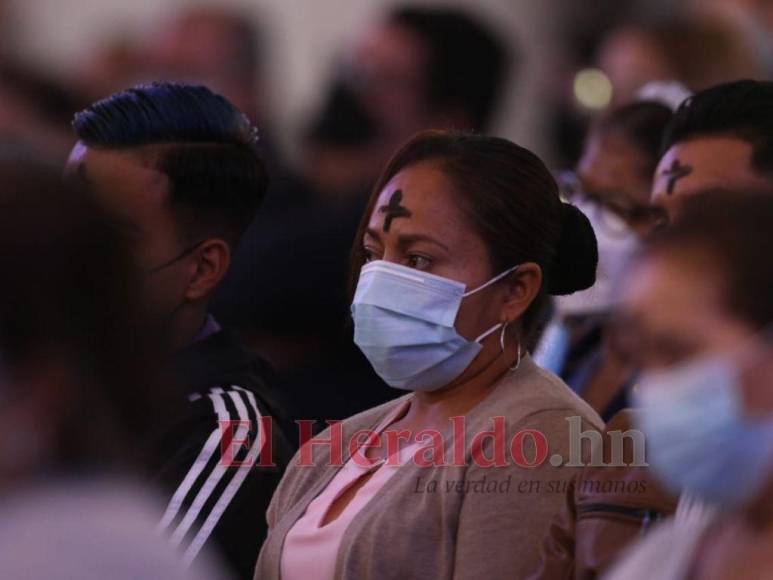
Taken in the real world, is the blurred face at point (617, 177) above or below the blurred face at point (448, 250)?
above

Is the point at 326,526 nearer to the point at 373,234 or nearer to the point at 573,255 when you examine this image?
the point at 373,234

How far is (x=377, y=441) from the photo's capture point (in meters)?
3.68

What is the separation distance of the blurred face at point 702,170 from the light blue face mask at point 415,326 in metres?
0.46

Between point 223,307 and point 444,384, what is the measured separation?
1.65m

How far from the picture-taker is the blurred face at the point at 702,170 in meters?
3.68

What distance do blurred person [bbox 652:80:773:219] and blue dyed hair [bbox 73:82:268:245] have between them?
0.96 meters

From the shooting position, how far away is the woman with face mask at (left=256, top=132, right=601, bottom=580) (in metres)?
3.32

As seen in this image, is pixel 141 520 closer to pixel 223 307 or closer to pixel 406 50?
pixel 223 307

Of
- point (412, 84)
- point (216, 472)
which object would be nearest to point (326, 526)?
point (216, 472)

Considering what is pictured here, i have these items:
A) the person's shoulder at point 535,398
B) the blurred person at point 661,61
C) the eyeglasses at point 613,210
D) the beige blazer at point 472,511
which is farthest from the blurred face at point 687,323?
the blurred person at point 661,61

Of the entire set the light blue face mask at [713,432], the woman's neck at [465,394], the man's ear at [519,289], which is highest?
the man's ear at [519,289]

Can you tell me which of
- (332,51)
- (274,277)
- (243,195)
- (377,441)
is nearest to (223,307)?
(274,277)

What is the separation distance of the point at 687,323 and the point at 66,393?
868 millimetres

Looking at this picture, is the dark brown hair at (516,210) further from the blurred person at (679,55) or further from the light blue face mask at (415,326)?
the blurred person at (679,55)
